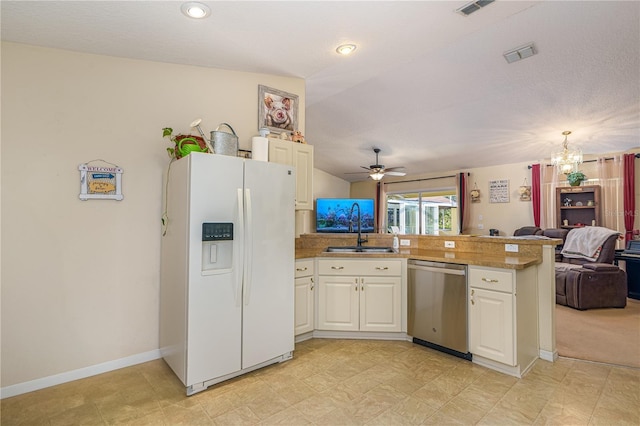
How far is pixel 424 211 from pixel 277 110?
6.09 meters

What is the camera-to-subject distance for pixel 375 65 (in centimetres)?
290

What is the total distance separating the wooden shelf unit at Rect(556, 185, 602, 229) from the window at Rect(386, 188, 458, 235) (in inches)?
78.9

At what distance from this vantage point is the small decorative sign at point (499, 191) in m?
6.57

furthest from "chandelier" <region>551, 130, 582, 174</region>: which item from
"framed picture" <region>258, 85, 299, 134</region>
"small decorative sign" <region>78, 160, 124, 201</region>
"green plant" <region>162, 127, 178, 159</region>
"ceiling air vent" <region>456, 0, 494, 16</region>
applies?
"small decorative sign" <region>78, 160, 124, 201</region>

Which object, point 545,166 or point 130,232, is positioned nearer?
point 130,232

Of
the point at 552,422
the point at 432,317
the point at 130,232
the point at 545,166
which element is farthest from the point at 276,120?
the point at 545,166

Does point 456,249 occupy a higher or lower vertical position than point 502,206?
lower

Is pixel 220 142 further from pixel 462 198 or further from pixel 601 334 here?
pixel 462 198

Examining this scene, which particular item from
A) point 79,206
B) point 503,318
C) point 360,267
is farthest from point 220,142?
point 503,318

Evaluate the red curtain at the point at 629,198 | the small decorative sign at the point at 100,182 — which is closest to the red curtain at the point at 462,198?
the red curtain at the point at 629,198

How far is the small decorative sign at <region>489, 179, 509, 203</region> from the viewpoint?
6.57 m

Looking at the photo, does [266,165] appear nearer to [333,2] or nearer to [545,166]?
[333,2]

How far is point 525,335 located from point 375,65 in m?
2.70

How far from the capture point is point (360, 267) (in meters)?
3.04
